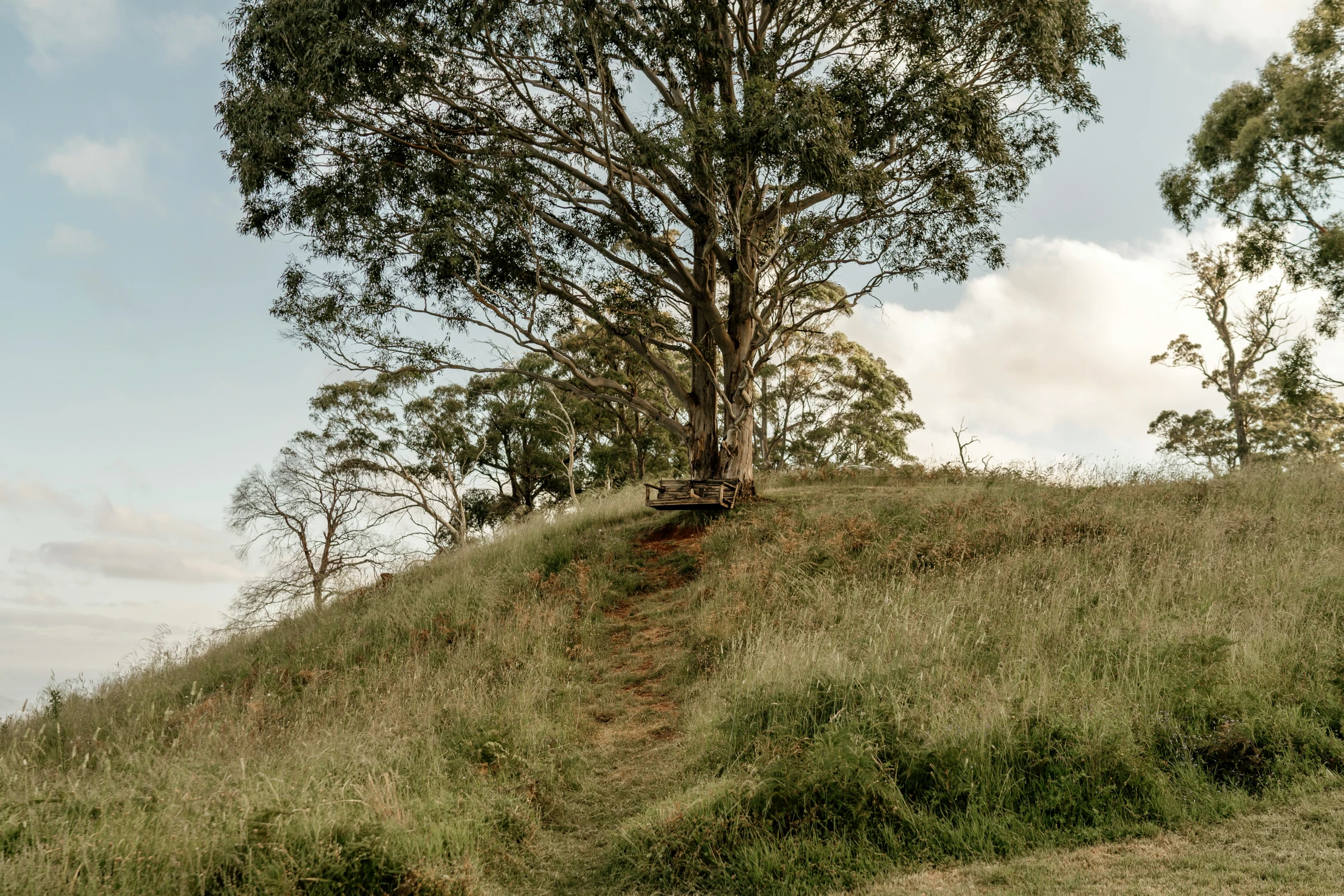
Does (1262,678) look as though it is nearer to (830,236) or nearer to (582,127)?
(830,236)

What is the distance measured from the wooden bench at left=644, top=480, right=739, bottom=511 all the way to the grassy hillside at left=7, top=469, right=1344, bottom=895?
323 cm

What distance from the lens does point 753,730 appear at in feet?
20.8

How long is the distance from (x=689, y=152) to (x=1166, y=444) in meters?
28.0

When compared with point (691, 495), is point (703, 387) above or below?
above

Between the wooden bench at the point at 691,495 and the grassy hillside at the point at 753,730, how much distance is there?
3.23m

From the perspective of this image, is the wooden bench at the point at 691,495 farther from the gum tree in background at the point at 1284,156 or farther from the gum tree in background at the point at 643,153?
the gum tree in background at the point at 1284,156

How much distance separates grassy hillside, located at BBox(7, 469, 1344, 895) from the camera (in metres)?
4.96

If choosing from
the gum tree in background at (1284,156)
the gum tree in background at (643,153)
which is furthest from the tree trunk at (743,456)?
the gum tree in background at (1284,156)

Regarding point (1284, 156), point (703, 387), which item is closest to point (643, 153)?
point (703, 387)

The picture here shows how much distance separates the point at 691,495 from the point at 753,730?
27.1ft

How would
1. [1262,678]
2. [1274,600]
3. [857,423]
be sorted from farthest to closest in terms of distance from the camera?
[857,423] < [1274,600] < [1262,678]

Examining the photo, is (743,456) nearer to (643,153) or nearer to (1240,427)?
(643,153)

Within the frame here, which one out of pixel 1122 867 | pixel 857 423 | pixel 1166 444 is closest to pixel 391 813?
pixel 1122 867

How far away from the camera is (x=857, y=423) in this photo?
1258 inches
